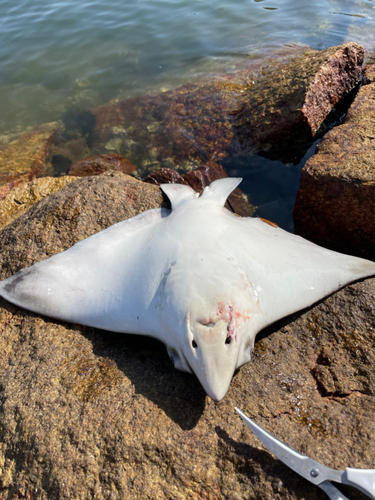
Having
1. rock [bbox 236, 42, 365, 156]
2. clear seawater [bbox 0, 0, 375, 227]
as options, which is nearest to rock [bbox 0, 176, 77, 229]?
rock [bbox 236, 42, 365, 156]

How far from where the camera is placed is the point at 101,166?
17.0 feet

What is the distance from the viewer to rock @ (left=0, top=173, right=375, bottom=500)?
181 centimetres

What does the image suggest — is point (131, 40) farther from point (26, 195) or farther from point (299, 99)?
point (26, 195)

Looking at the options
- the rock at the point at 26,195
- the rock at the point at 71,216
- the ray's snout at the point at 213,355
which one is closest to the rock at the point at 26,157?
the rock at the point at 26,195

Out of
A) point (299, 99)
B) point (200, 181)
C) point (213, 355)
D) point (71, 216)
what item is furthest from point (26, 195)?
point (299, 99)

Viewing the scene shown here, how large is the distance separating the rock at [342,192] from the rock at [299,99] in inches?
45.6

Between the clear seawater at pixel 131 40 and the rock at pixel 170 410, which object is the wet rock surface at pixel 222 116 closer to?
the clear seawater at pixel 131 40

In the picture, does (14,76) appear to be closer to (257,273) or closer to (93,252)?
(93,252)

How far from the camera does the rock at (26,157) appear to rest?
5.46 m

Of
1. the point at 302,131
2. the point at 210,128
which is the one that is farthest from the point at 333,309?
the point at 210,128

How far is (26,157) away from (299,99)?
506 cm

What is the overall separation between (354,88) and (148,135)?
3855 mm

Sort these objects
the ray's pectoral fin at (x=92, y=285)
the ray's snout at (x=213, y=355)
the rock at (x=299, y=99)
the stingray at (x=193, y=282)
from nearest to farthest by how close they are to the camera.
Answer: the ray's snout at (x=213, y=355) → the stingray at (x=193, y=282) → the ray's pectoral fin at (x=92, y=285) → the rock at (x=299, y=99)

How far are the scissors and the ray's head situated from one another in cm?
41
